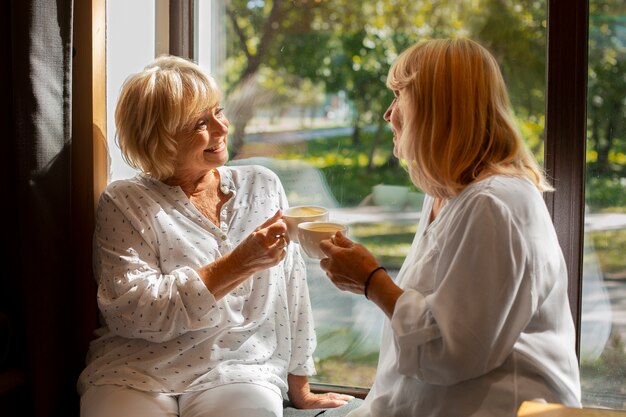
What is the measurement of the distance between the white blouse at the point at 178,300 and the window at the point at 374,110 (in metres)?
0.26

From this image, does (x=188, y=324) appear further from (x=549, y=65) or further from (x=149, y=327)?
(x=549, y=65)

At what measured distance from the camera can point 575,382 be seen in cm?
176

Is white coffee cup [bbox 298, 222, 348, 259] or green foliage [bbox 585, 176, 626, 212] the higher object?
green foliage [bbox 585, 176, 626, 212]

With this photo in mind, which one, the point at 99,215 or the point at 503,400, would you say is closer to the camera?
the point at 503,400

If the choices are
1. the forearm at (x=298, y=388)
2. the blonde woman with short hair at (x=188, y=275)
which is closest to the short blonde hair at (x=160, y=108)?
the blonde woman with short hair at (x=188, y=275)

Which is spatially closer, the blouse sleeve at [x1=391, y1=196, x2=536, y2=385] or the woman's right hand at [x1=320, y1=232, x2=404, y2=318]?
the blouse sleeve at [x1=391, y1=196, x2=536, y2=385]

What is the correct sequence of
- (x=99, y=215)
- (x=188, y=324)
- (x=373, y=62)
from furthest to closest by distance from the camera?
(x=373, y=62), (x=99, y=215), (x=188, y=324)

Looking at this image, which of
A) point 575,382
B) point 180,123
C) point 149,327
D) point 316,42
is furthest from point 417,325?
point 316,42

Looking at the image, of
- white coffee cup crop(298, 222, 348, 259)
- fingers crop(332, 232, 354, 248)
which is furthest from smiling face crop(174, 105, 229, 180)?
fingers crop(332, 232, 354, 248)

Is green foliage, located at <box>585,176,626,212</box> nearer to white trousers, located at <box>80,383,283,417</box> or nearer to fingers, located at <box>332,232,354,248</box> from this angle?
fingers, located at <box>332,232,354,248</box>

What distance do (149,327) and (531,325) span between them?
0.97 metres

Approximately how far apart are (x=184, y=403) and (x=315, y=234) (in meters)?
0.63

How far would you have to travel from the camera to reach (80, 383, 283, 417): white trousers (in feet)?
6.69

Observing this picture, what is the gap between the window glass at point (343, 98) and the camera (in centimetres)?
228
